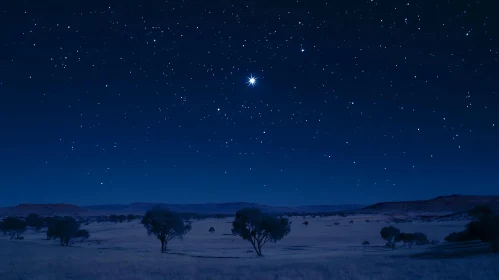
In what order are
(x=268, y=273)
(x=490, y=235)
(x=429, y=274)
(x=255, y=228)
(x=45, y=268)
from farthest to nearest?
(x=255, y=228), (x=490, y=235), (x=45, y=268), (x=268, y=273), (x=429, y=274)

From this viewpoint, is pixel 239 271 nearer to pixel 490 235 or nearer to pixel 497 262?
pixel 497 262

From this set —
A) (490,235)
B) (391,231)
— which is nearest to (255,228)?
(391,231)

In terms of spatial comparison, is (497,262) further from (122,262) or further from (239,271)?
(122,262)

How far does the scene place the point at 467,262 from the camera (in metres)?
23.5

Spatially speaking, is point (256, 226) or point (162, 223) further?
point (162, 223)

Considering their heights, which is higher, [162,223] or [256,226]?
[162,223]

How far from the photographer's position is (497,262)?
22703 mm

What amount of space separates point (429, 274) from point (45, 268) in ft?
72.4

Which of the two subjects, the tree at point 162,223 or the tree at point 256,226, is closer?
the tree at point 256,226

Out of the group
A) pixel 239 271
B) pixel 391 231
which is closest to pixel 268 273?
pixel 239 271

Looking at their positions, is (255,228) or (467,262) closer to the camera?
(467,262)

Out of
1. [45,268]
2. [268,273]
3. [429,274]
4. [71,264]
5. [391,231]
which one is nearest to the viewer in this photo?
[429,274]

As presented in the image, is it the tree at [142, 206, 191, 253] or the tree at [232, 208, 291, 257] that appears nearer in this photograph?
the tree at [232, 208, 291, 257]

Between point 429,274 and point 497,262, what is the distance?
5433 millimetres
